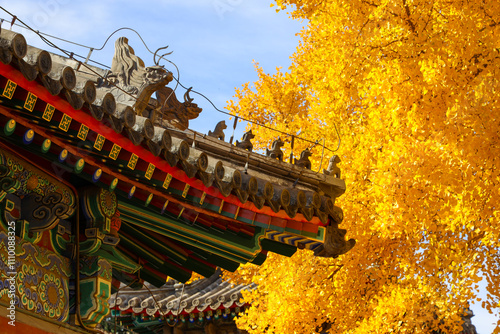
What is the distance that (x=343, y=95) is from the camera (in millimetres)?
12516

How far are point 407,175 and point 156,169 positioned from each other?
4073mm

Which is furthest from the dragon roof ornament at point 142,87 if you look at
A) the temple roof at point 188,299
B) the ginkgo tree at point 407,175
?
the temple roof at point 188,299

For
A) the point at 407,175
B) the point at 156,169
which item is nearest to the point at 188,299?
the point at 407,175

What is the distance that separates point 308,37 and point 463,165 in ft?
33.3

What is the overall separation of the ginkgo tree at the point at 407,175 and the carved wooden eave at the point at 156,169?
1884 mm

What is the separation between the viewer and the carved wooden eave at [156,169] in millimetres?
3961

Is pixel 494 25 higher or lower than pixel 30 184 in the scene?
higher

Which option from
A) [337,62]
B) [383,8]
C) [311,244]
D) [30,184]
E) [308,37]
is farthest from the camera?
[308,37]

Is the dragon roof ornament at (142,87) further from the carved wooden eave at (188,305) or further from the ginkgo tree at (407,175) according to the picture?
the carved wooden eave at (188,305)

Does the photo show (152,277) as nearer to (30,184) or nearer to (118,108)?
(30,184)

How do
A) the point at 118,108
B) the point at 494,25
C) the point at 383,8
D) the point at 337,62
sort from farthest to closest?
the point at 337,62 < the point at 383,8 < the point at 494,25 < the point at 118,108

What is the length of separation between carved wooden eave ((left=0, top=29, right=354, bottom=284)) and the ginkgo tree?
6.18ft

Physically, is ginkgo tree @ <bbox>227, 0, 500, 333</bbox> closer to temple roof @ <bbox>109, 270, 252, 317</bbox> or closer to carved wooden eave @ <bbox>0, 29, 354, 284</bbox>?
temple roof @ <bbox>109, 270, 252, 317</bbox>

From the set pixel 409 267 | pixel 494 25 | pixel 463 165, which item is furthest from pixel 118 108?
pixel 409 267
